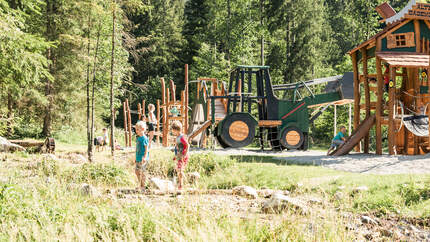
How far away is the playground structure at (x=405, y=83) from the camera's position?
12.1 meters

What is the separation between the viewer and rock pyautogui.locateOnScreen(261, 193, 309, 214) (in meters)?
6.46

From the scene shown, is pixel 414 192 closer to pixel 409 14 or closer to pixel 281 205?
pixel 281 205

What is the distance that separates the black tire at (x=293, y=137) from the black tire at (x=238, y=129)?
7.52ft

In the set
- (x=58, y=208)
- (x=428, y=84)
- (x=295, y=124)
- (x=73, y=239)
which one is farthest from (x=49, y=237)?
(x=295, y=124)

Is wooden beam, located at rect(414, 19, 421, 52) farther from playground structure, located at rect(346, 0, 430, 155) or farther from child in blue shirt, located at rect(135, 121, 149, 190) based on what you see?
child in blue shirt, located at rect(135, 121, 149, 190)

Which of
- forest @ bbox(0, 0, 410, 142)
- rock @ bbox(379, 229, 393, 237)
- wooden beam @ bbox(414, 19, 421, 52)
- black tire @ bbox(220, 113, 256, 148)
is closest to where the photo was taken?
rock @ bbox(379, 229, 393, 237)

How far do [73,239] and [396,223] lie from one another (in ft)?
14.8

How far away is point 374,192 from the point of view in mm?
7613

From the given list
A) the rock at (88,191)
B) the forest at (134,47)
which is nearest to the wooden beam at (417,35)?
the forest at (134,47)

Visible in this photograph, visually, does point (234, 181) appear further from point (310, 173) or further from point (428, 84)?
point (428, 84)

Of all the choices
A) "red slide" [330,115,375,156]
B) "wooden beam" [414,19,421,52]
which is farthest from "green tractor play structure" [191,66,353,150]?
"wooden beam" [414,19,421,52]

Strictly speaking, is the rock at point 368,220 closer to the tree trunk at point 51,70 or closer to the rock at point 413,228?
the rock at point 413,228

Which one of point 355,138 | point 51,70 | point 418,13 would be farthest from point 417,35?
point 51,70

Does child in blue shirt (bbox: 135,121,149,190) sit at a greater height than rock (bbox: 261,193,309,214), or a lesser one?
greater
